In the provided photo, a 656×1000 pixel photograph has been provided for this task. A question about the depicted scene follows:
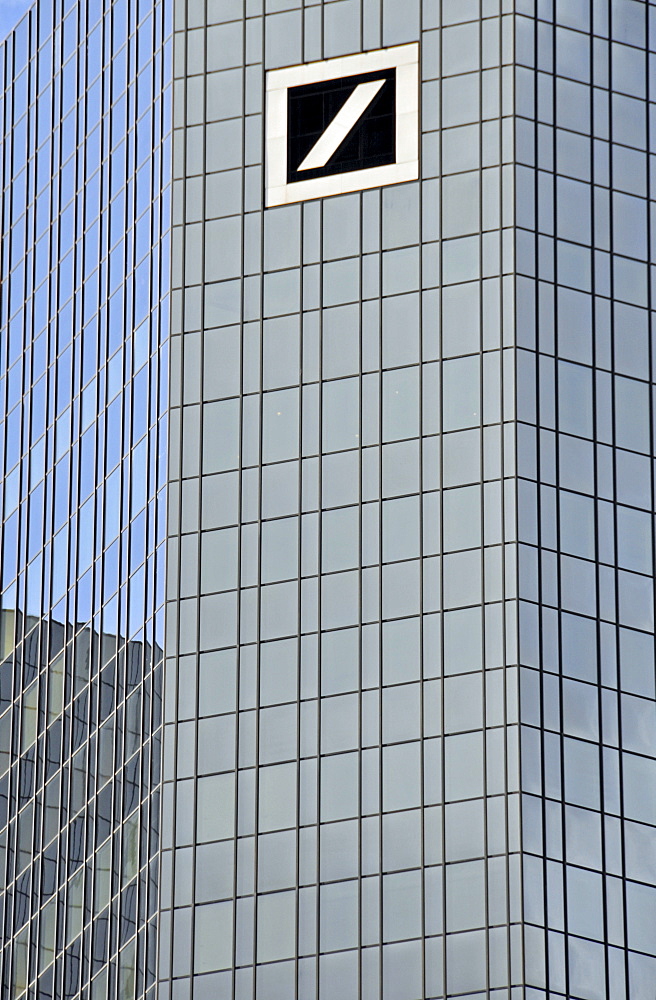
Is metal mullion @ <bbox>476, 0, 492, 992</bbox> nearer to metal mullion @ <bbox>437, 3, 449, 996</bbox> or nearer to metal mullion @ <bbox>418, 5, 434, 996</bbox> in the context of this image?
metal mullion @ <bbox>437, 3, 449, 996</bbox>

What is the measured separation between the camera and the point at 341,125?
92688mm

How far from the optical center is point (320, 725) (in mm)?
86875

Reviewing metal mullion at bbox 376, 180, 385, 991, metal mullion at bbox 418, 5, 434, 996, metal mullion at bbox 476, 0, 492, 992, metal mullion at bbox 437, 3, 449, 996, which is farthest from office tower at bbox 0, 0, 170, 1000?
metal mullion at bbox 476, 0, 492, 992

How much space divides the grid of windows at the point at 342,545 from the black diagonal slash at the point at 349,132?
124 centimetres

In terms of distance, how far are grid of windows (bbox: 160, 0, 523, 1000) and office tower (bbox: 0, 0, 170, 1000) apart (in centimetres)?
169

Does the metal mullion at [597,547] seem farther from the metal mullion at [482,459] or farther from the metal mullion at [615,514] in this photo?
the metal mullion at [482,459]

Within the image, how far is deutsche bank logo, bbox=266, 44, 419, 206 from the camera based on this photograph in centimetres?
9231

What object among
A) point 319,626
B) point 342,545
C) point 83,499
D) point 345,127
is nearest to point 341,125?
point 345,127

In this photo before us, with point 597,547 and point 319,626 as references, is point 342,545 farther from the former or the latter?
point 597,547

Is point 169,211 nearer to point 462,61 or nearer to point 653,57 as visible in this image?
point 462,61

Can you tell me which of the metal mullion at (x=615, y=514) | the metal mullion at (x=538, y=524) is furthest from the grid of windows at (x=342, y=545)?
the metal mullion at (x=615, y=514)

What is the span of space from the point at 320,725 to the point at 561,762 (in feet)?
26.0

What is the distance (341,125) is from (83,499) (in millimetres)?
16434

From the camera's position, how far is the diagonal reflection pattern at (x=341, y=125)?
92.6 m
